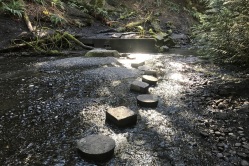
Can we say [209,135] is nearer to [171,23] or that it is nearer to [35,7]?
[35,7]

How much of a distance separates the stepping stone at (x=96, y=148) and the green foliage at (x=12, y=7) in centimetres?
758

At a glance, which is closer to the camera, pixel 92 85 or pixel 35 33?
pixel 92 85

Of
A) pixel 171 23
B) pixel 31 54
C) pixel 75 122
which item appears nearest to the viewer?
pixel 75 122

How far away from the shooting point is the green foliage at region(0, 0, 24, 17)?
8.21 m

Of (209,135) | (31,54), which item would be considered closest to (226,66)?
(209,135)

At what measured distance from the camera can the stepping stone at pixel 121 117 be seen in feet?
9.37

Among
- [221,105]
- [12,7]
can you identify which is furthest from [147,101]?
[12,7]

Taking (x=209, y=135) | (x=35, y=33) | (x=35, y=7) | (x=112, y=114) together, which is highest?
(x=35, y=7)

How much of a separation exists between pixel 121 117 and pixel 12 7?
780cm

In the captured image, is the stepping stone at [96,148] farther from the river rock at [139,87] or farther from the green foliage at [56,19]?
the green foliage at [56,19]

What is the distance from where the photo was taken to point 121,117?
113 inches

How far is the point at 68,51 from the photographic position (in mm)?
7750

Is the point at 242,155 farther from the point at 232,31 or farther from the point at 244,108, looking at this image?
the point at 232,31

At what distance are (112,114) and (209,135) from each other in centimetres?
130
